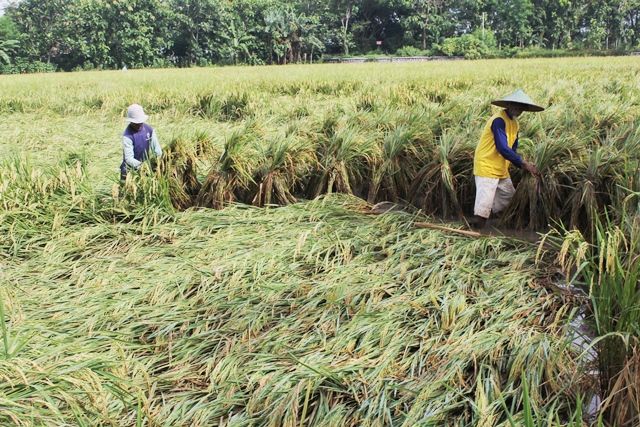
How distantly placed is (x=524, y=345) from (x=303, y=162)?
2953 mm

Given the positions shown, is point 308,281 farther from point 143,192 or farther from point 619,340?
point 143,192

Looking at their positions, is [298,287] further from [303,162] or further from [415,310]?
[303,162]

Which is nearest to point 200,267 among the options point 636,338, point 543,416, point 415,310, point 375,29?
point 415,310

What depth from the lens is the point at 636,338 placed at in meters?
1.91

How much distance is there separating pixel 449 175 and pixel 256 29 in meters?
44.1

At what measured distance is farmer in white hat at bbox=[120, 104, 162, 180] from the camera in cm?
455

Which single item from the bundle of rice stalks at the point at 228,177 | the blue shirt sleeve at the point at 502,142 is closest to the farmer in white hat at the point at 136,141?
the bundle of rice stalks at the point at 228,177

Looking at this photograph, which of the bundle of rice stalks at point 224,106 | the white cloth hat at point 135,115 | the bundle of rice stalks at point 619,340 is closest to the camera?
the bundle of rice stalks at point 619,340

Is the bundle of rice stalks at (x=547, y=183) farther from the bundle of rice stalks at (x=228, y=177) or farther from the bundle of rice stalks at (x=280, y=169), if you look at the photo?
the bundle of rice stalks at (x=228, y=177)

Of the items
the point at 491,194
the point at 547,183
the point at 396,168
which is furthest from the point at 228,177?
the point at 547,183

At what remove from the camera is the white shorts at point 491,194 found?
3.96 metres

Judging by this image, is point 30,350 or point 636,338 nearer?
point 636,338

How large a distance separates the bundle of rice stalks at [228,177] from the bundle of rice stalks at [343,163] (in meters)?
0.61

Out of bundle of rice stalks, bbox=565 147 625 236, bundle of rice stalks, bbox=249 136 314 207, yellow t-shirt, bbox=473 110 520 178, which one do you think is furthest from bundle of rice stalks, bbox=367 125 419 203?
bundle of rice stalks, bbox=565 147 625 236
